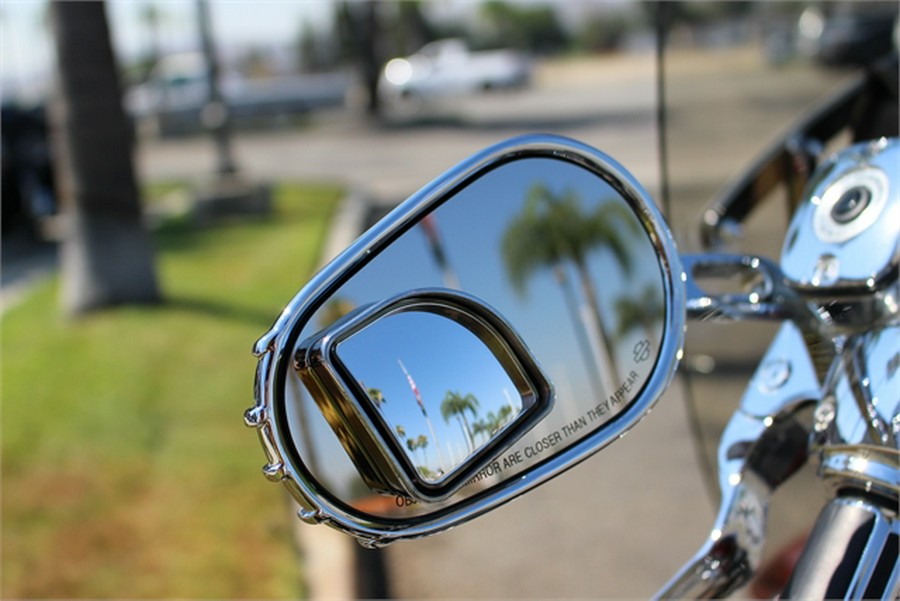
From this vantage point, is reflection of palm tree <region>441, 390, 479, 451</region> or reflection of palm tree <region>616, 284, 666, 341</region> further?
reflection of palm tree <region>616, 284, 666, 341</region>

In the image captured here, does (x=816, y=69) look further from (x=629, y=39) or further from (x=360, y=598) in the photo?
(x=629, y=39)

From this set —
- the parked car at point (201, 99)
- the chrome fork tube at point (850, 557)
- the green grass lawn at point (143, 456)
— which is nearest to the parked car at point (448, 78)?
the parked car at point (201, 99)

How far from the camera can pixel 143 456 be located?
14.4 feet

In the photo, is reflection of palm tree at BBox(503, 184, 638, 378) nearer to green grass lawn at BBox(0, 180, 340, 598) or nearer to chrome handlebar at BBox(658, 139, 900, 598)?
chrome handlebar at BBox(658, 139, 900, 598)

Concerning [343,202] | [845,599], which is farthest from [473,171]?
[343,202]

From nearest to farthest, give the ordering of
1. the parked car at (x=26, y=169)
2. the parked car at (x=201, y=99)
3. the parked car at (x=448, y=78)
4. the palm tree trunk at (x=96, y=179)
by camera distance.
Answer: the palm tree trunk at (x=96, y=179), the parked car at (x=26, y=169), the parked car at (x=201, y=99), the parked car at (x=448, y=78)

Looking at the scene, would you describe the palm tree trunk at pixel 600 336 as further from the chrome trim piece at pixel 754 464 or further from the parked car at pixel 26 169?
the parked car at pixel 26 169

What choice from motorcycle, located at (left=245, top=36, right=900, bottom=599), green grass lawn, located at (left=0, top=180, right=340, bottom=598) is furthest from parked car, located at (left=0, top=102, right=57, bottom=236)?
motorcycle, located at (left=245, top=36, right=900, bottom=599)

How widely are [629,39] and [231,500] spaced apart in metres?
37.1

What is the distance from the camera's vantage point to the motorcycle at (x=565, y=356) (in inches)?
34.8

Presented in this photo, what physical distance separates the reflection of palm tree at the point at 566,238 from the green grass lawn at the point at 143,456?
2.31 m

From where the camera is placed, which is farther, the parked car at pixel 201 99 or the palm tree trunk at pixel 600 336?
the parked car at pixel 201 99

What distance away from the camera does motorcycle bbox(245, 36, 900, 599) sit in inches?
34.8

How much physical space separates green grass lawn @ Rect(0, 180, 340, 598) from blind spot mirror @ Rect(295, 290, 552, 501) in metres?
2.53
